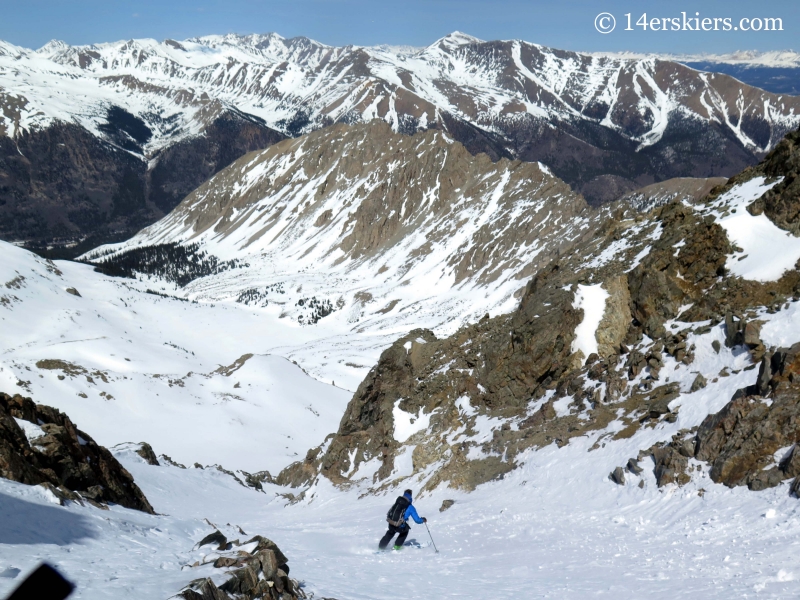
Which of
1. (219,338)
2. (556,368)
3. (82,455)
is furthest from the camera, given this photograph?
(219,338)

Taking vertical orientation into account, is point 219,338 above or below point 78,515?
above

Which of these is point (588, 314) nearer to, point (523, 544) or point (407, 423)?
point (407, 423)

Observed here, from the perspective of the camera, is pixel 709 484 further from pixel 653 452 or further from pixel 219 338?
pixel 219 338

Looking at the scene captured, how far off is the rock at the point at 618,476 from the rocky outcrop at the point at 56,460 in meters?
15.1

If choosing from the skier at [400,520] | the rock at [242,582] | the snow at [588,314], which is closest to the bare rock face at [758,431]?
the skier at [400,520]

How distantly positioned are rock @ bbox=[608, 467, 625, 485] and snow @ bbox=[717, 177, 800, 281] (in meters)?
10.9

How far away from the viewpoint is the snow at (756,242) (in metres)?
24.1

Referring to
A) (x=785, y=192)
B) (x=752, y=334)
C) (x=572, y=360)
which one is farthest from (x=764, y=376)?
(x=785, y=192)

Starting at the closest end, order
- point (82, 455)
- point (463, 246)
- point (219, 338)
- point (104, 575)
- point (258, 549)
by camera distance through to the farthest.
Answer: point (104, 575) → point (258, 549) → point (82, 455) → point (219, 338) → point (463, 246)

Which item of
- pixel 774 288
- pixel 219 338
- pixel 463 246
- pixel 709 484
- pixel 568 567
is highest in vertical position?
pixel 463 246

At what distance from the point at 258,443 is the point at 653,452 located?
39688 millimetres

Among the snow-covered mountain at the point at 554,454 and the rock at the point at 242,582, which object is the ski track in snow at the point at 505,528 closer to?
the snow-covered mountain at the point at 554,454

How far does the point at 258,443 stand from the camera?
171 ft

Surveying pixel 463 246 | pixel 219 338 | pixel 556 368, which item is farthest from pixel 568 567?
pixel 463 246
